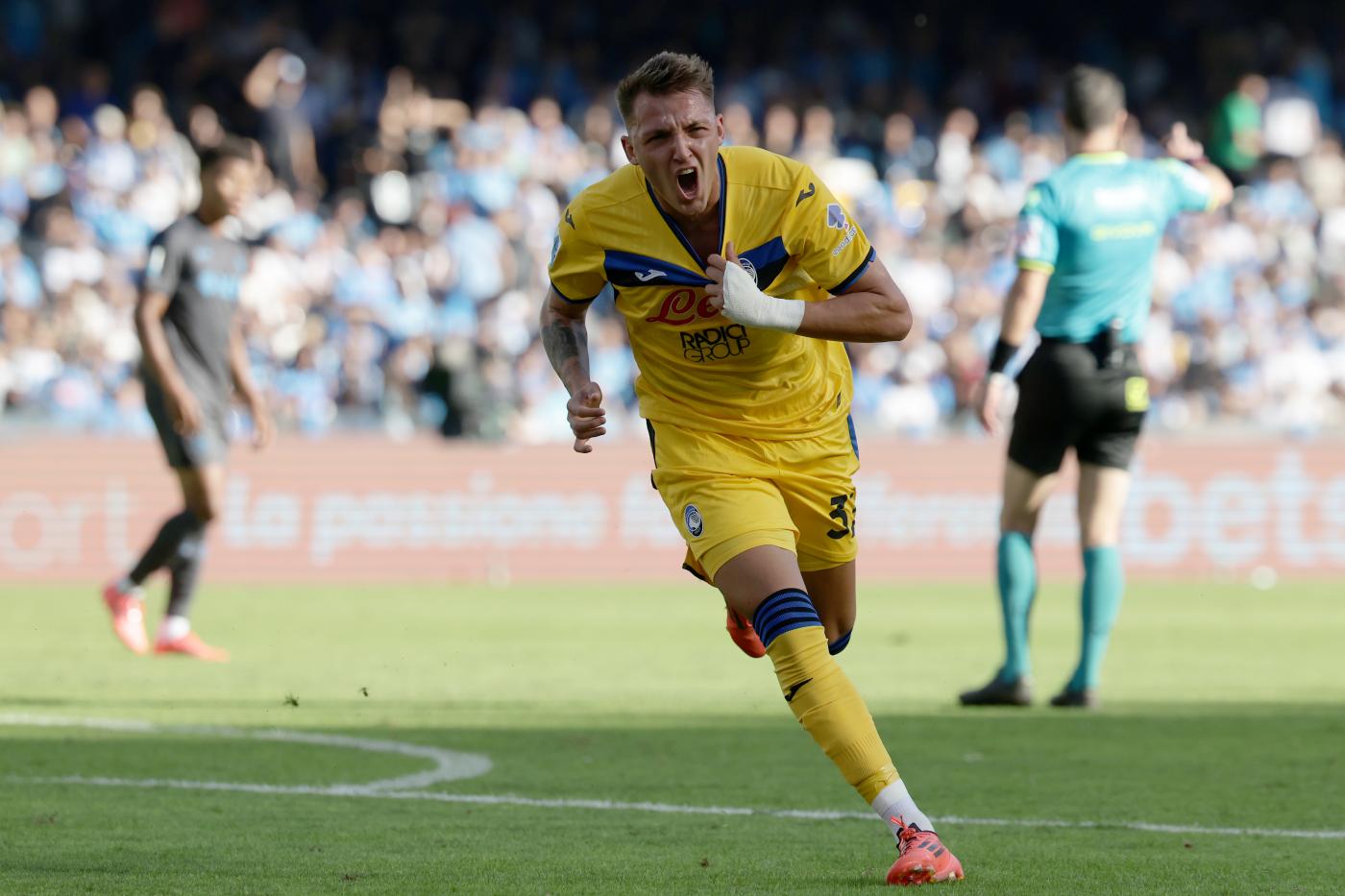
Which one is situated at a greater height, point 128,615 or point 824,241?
point 824,241

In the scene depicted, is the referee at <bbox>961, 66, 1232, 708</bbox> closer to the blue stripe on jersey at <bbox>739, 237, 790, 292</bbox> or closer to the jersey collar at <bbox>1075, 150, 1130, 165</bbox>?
the jersey collar at <bbox>1075, 150, 1130, 165</bbox>

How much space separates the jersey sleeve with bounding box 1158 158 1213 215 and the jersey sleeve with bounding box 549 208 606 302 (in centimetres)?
396

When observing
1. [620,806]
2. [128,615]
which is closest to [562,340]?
[620,806]

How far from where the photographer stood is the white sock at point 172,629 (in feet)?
36.1

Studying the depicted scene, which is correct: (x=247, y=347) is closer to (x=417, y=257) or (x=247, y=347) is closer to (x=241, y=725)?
(x=417, y=257)

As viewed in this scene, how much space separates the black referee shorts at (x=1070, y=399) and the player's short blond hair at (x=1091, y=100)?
942 millimetres

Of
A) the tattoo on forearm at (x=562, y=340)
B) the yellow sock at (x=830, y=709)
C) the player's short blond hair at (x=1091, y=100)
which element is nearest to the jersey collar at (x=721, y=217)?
the tattoo on forearm at (x=562, y=340)

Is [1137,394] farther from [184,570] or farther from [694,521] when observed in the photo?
[184,570]

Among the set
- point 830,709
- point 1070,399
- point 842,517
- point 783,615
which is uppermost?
point 1070,399

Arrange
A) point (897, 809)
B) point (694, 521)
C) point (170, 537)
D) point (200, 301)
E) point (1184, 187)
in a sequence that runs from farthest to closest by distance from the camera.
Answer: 1. point (170, 537)
2. point (200, 301)
3. point (1184, 187)
4. point (694, 521)
5. point (897, 809)

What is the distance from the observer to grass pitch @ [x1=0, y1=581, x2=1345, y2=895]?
496cm

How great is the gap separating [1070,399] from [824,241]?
11.3 feet

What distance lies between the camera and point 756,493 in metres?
5.49

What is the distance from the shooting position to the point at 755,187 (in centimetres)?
545
